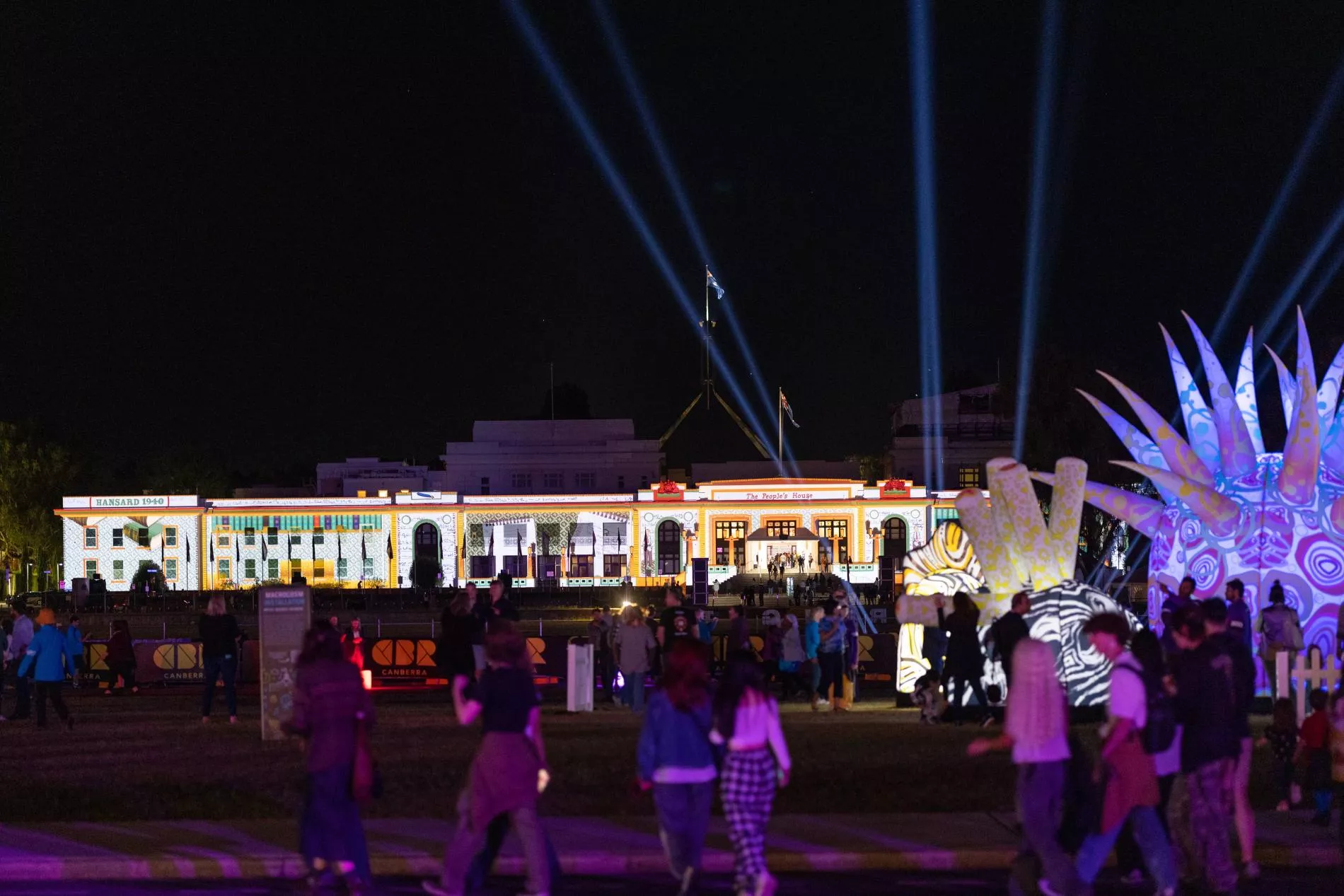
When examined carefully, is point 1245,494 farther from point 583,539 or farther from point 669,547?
point 583,539

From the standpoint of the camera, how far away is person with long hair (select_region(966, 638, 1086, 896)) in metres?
9.70

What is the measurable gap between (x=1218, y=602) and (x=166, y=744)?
42.2 ft

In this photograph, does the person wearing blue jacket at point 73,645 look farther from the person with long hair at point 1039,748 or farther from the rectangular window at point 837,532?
the rectangular window at point 837,532

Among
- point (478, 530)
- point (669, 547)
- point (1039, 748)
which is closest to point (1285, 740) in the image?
point (1039, 748)

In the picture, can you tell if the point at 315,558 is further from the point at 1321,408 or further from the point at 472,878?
the point at 472,878

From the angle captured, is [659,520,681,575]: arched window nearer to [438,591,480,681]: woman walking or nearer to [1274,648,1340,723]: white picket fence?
[438,591,480,681]: woman walking

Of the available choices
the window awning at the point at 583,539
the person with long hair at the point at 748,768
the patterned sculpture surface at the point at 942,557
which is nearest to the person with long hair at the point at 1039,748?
the person with long hair at the point at 748,768

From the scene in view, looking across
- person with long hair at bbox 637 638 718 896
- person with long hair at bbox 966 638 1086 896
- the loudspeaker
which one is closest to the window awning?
the loudspeaker

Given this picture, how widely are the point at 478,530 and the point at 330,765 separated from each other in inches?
3346

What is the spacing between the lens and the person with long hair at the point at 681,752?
978 cm

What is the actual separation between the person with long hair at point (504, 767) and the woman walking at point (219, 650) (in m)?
12.4

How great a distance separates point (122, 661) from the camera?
1133 inches

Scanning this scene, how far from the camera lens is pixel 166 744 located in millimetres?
19625

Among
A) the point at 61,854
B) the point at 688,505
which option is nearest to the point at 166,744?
the point at 61,854
